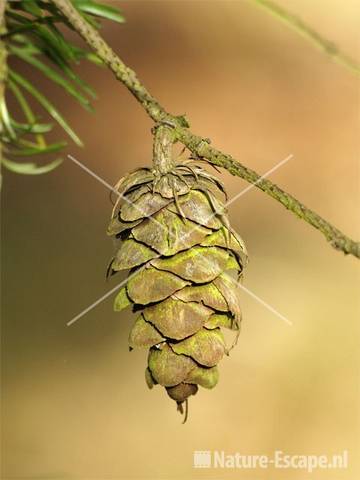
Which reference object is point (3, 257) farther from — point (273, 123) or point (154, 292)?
point (154, 292)

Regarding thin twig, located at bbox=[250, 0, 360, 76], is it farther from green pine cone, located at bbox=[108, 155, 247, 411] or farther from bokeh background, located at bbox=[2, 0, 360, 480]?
bokeh background, located at bbox=[2, 0, 360, 480]

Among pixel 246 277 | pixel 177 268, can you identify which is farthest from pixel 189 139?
pixel 246 277

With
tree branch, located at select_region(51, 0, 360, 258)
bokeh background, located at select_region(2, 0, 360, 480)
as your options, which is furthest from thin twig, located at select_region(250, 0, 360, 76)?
bokeh background, located at select_region(2, 0, 360, 480)

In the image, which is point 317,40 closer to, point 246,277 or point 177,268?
point 177,268

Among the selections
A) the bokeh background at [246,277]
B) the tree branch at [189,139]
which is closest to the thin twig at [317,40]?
the tree branch at [189,139]

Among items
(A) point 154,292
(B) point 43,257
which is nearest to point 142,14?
(B) point 43,257
